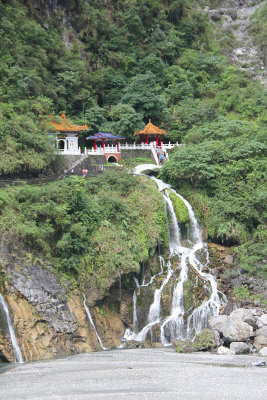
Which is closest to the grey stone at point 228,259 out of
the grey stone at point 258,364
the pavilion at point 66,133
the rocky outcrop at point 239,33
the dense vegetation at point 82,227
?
the dense vegetation at point 82,227

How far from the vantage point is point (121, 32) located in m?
48.4

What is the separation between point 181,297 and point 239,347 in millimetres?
5334

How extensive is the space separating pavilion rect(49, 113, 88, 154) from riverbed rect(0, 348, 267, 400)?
19.0 meters

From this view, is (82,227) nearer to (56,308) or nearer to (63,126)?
(56,308)

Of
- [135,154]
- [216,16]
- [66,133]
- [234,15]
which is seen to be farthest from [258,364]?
[234,15]

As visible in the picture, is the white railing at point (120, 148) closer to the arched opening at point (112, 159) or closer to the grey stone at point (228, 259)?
the arched opening at point (112, 159)

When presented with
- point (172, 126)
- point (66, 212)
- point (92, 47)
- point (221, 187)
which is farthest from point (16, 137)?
point (92, 47)

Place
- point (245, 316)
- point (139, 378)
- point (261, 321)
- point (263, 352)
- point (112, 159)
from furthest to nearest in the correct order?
1. point (112, 159)
2. point (245, 316)
3. point (261, 321)
4. point (263, 352)
5. point (139, 378)

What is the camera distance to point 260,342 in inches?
709

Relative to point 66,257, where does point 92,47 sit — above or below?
above

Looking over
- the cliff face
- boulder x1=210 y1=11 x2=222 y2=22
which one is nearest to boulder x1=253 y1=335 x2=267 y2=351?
the cliff face

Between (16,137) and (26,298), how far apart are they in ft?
37.9

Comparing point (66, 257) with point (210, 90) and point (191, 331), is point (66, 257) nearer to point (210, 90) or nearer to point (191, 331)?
point (191, 331)

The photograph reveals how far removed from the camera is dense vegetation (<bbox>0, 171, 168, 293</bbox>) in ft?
65.9
